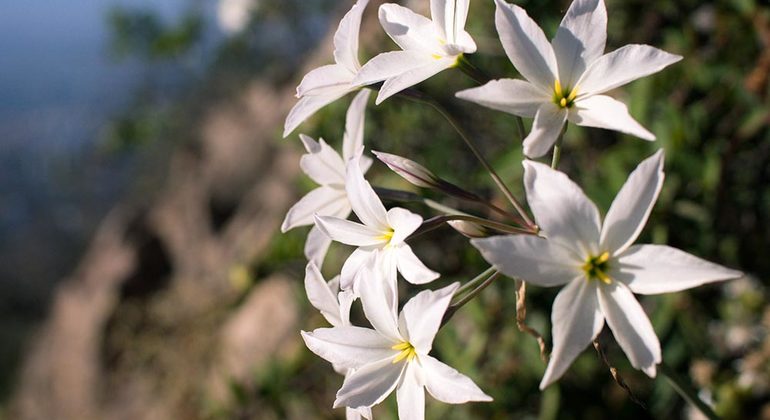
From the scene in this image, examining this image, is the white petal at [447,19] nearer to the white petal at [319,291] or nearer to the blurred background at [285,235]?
the white petal at [319,291]

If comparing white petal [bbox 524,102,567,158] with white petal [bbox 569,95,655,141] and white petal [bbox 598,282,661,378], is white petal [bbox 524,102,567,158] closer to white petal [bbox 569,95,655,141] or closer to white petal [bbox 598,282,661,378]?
white petal [bbox 569,95,655,141]

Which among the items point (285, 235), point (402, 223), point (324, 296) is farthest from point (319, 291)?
point (285, 235)

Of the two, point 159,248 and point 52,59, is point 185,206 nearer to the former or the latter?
point 159,248

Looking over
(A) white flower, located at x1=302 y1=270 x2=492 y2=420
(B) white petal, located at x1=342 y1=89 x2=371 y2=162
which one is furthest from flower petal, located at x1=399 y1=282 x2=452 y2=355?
(B) white petal, located at x1=342 y1=89 x2=371 y2=162

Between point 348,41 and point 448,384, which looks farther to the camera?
point 348,41

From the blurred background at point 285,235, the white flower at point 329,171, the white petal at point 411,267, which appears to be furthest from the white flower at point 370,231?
the blurred background at point 285,235

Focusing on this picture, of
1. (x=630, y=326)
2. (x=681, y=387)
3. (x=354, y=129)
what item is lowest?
(x=681, y=387)

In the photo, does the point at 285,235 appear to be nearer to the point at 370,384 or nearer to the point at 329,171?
the point at 329,171
